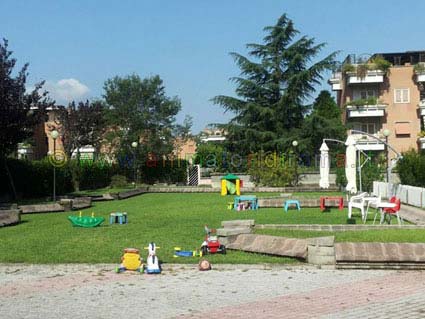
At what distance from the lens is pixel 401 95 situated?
5969 cm

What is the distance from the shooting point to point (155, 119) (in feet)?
190

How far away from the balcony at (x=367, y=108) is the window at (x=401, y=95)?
219 cm

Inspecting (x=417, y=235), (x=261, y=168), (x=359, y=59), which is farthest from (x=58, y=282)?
(x=359, y=59)

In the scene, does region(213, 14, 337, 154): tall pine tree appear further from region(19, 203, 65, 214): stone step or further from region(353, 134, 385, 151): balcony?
region(19, 203, 65, 214): stone step

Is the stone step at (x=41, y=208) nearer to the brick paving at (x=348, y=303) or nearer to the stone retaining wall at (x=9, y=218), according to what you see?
the stone retaining wall at (x=9, y=218)

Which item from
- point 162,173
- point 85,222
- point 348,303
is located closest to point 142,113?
point 162,173

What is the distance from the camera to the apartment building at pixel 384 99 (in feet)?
190

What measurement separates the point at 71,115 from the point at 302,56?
20.7m

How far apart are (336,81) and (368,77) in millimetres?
6460

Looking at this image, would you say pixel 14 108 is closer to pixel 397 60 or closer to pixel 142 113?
pixel 142 113

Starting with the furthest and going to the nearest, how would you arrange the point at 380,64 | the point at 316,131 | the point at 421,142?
1. the point at 380,64
2. the point at 421,142
3. the point at 316,131

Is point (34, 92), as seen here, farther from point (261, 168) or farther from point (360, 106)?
point (360, 106)

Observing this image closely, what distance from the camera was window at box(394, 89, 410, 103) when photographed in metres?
59.5

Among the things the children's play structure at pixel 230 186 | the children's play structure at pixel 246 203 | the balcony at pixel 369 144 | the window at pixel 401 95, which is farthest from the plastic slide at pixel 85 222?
the window at pixel 401 95
